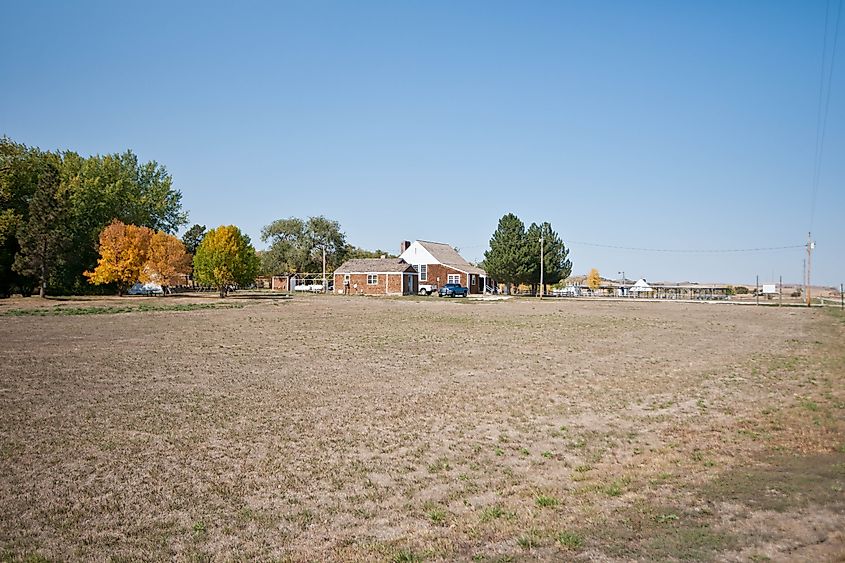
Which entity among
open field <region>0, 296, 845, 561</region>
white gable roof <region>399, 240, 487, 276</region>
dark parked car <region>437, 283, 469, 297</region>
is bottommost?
open field <region>0, 296, 845, 561</region>

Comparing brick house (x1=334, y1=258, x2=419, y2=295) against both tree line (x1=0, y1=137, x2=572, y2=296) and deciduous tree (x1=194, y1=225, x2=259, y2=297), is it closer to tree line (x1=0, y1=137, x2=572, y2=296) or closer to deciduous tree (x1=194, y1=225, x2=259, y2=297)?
tree line (x1=0, y1=137, x2=572, y2=296)

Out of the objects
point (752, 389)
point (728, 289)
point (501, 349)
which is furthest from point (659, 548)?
point (728, 289)

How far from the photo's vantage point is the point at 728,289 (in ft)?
412

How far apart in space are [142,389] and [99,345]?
31.7 ft

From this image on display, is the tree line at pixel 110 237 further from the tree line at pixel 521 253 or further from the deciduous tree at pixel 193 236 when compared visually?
the deciduous tree at pixel 193 236

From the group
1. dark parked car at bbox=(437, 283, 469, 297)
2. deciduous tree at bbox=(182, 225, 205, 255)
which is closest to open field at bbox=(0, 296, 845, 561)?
dark parked car at bbox=(437, 283, 469, 297)

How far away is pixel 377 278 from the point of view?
8319 centimetres

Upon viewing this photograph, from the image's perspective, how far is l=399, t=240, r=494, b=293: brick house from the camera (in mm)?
89250

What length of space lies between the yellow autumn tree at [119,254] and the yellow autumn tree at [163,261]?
1606 mm

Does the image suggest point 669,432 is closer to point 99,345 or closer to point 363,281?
point 99,345

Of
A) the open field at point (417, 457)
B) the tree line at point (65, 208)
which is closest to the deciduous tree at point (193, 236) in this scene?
the tree line at point (65, 208)

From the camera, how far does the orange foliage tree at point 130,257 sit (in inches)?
2559

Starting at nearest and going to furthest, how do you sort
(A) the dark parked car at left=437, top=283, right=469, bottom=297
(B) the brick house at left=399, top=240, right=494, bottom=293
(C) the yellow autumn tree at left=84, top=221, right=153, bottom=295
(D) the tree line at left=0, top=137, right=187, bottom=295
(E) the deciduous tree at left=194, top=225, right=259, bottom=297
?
(D) the tree line at left=0, top=137, right=187, bottom=295 < (C) the yellow autumn tree at left=84, top=221, right=153, bottom=295 < (E) the deciduous tree at left=194, top=225, right=259, bottom=297 < (A) the dark parked car at left=437, top=283, right=469, bottom=297 < (B) the brick house at left=399, top=240, right=494, bottom=293

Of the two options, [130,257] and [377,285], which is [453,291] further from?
[130,257]
